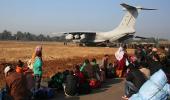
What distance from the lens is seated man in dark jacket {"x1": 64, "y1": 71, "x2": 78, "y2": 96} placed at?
1184 cm

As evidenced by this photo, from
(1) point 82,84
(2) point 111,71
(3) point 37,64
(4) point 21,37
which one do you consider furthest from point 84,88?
(4) point 21,37

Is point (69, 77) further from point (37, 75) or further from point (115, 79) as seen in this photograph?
point (115, 79)

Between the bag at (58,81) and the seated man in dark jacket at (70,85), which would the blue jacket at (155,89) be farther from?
the bag at (58,81)

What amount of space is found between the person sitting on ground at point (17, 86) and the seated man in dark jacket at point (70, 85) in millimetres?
2525

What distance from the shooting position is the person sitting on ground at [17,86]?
365 inches

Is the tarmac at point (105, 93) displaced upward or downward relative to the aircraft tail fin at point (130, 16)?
downward

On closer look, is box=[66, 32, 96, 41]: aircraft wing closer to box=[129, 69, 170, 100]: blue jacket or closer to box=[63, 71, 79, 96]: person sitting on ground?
box=[63, 71, 79, 96]: person sitting on ground

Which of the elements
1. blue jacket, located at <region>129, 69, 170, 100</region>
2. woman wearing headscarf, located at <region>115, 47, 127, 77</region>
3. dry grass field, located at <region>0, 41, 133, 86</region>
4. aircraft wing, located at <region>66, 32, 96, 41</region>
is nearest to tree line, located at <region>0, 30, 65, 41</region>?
aircraft wing, located at <region>66, 32, 96, 41</region>

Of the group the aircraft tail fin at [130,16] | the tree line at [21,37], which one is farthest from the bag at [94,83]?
the tree line at [21,37]

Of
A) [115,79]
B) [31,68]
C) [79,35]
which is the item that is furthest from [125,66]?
[79,35]

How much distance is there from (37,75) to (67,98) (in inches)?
53.8

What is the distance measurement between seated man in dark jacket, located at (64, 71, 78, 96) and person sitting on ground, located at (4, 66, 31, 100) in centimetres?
252

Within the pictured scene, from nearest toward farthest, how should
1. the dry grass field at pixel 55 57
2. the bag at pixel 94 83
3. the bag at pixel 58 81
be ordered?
the bag at pixel 58 81 < the bag at pixel 94 83 < the dry grass field at pixel 55 57

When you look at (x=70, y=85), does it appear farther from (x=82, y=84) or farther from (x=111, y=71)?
(x=111, y=71)
